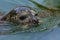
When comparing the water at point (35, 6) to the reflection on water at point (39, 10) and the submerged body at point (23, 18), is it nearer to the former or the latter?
the reflection on water at point (39, 10)

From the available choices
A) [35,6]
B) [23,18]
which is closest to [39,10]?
[35,6]

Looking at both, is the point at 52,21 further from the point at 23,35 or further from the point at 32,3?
the point at 32,3

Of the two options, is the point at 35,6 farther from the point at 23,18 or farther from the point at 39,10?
the point at 23,18

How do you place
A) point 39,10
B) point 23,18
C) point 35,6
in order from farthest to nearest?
Answer: point 35,6 < point 39,10 < point 23,18

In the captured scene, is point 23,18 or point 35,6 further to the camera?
point 35,6

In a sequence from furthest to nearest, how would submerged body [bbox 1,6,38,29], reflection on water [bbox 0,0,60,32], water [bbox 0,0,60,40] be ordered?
reflection on water [bbox 0,0,60,32], submerged body [bbox 1,6,38,29], water [bbox 0,0,60,40]

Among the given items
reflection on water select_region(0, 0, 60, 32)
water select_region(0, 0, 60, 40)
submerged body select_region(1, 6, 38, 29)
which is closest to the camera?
water select_region(0, 0, 60, 40)

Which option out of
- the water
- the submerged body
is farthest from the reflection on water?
the submerged body

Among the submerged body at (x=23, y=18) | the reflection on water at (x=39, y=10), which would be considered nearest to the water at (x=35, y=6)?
the reflection on water at (x=39, y=10)

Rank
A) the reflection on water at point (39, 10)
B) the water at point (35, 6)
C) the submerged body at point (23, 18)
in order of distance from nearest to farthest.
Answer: the water at point (35, 6) → the submerged body at point (23, 18) → the reflection on water at point (39, 10)

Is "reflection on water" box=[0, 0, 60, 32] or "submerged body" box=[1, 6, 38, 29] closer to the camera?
"submerged body" box=[1, 6, 38, 29]

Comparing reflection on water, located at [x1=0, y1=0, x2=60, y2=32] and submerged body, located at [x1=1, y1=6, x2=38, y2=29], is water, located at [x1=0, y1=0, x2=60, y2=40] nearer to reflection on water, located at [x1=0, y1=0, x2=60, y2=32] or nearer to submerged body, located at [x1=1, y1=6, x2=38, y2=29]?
reflection on water, located at [x1=0, y1=0, x2=60, y2=32]
